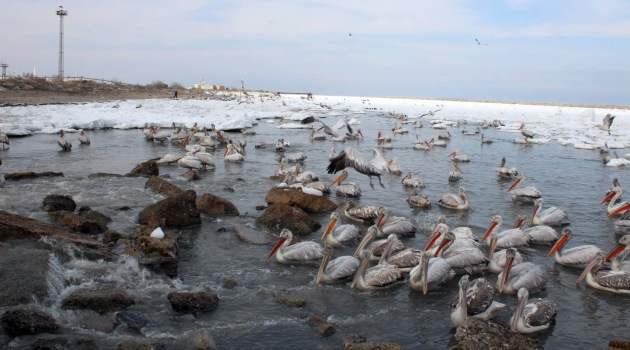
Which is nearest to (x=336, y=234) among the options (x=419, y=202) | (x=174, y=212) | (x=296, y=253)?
(x=296, y=253)

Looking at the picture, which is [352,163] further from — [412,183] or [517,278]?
[517,278]

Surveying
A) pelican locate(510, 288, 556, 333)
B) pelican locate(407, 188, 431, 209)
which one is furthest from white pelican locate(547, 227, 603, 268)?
pelican locate(407, 188, 431, 209)

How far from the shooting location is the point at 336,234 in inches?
333

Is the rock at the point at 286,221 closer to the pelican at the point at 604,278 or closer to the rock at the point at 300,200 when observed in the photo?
the rock at the point at 300,200

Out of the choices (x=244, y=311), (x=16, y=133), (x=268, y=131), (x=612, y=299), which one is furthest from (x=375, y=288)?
(x=268, y=131)

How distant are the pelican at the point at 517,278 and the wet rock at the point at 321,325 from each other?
2649 millimetres

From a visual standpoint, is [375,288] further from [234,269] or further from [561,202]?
[561,202]

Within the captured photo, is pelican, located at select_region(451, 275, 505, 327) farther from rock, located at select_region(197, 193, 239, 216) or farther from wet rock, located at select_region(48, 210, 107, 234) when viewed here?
wet rock, located at select_region(48, 210, 107, 234)

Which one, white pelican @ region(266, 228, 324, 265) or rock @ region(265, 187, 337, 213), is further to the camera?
rock @ region(265, 187, 337, 213)

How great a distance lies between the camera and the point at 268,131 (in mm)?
28297

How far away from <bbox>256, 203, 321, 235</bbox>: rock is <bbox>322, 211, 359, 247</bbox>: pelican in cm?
60

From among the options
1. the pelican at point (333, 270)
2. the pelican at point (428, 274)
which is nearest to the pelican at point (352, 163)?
the pelican at point (333, 270)

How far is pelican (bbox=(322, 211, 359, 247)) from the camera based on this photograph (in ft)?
27.5

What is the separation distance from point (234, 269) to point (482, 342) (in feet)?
11.8
